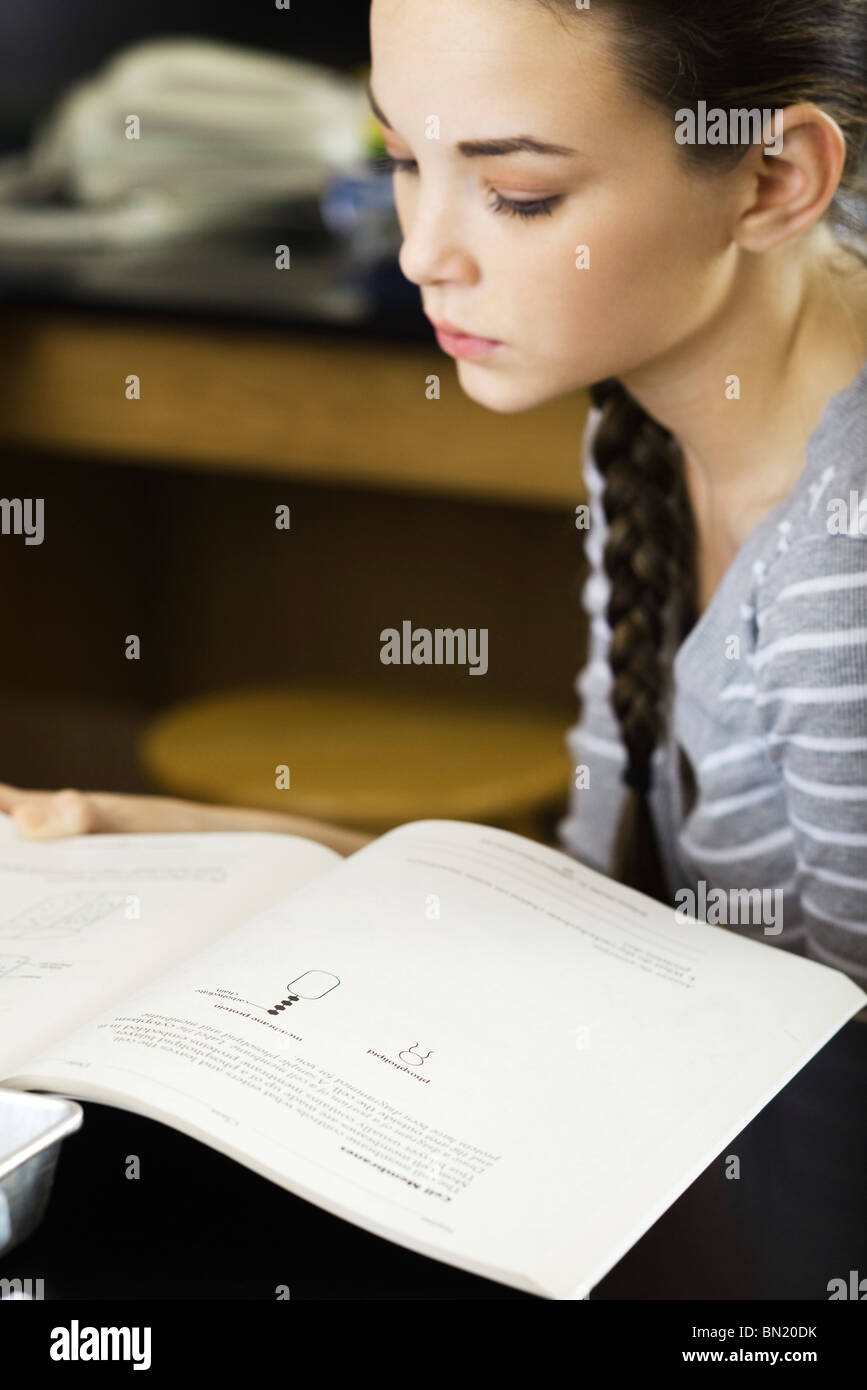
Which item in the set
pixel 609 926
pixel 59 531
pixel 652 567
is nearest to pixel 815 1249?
pixel 609 926

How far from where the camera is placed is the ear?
0.69 m

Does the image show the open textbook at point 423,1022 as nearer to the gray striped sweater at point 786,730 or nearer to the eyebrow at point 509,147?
the gray striped sweater at point 786,730

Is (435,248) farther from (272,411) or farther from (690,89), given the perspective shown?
(272,411)

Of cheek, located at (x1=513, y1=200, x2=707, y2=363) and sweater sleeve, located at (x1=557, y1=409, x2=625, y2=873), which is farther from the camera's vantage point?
sweater sleeve, located at (x1=557, y1=409, x2=625, y2=873)

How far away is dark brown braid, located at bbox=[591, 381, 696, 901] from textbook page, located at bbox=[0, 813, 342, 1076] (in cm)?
26

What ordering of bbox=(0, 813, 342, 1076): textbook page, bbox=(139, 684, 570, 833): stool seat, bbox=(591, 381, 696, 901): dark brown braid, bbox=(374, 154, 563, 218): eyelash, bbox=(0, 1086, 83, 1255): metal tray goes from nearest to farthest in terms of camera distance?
bbox=(0, 1086, 83, 1255): metal tray
bbox=(0, 813, 342, 1076): textbook page
bbox=(374, 154, 563, 218): eyelash
bbox=(591, 381, 696, 901): dark brown braid
bbox=(139, 684, 570, 833): stool seat

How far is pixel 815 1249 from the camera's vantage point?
1.55 ft

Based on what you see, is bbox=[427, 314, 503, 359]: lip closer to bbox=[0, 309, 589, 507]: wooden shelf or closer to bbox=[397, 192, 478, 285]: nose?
bbox=[397, 192, 478, 285]: nose

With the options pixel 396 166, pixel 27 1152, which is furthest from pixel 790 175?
pixel 27 1152

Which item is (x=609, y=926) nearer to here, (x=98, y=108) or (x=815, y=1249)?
(x=815, y=1249)

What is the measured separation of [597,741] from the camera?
38.2 inches

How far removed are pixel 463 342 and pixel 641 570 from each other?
0.20 meters

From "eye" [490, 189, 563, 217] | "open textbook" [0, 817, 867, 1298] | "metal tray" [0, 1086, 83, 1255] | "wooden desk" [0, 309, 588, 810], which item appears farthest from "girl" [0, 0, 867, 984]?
"wooden desk" [0, 309, 588, 810]

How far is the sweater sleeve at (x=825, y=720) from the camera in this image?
705 millimetres
